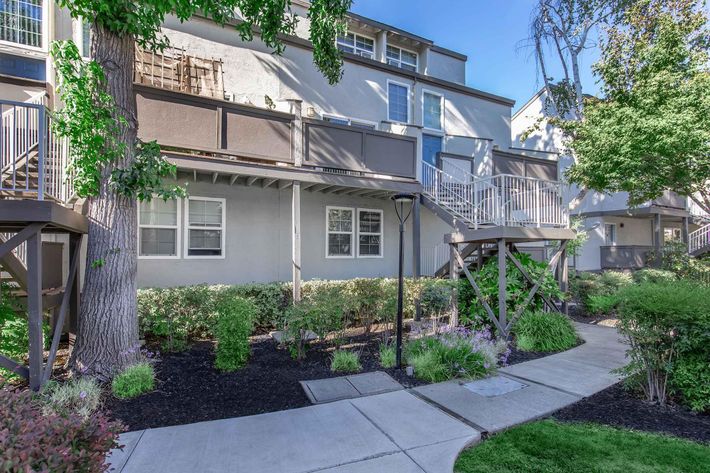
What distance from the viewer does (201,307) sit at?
7.14m

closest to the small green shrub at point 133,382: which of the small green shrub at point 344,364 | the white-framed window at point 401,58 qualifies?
the small green shrub at point 344,364

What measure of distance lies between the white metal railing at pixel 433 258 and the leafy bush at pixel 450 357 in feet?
20.1

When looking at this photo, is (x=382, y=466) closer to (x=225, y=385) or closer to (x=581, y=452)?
(x=581, y=452)

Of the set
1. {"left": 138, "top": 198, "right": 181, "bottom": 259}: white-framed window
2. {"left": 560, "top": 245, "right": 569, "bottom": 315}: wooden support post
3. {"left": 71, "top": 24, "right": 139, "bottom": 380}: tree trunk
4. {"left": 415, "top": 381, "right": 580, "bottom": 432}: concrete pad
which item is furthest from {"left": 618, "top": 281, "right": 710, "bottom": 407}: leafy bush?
{"left": 138, "top": 198, "right": 181, "bottom": 259}: white-framed window

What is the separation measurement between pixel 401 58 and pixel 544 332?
40.3 feet

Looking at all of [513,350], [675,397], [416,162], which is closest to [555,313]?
[513,350]

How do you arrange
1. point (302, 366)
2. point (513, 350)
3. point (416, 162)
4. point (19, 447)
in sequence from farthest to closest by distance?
point (416, 162)
point (513, 350)
point (302, 366)
point (19, 447)

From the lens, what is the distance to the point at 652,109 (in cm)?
832

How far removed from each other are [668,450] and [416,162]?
7825 mm

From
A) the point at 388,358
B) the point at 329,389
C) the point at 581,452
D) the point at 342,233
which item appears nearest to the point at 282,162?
the point at 342,233

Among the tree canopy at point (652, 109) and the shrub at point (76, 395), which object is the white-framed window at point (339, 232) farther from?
the shrub at point (76, 395)

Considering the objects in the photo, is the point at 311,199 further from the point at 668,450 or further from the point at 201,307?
the point at 668,450

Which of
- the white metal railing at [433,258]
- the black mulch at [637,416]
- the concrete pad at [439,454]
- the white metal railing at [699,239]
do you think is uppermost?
the white metal railing at [699,239]

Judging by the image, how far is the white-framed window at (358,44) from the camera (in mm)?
13648
